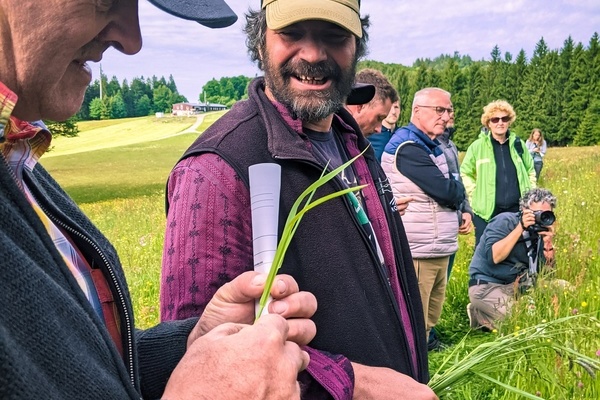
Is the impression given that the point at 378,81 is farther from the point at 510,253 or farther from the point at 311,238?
→ the point at 311,238

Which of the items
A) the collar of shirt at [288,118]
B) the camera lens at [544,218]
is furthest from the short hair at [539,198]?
the collar of shirt at [288,118]

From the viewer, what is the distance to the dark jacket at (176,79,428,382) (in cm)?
168

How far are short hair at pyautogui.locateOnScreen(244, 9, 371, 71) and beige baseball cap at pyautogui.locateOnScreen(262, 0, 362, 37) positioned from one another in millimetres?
109

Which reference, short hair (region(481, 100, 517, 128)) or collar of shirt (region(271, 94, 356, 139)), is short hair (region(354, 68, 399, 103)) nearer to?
short hair (region(481, 100, 517, 128))

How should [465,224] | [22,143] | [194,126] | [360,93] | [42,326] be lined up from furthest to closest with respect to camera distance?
[194,126] < [465,224] < [360,93] < [22,143] < [42,326]

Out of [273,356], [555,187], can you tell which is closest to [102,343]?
[273,356]

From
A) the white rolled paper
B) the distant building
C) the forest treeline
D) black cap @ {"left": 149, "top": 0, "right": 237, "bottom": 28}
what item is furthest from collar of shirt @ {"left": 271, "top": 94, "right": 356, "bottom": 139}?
the distant building

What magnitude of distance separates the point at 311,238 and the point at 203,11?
78 cm

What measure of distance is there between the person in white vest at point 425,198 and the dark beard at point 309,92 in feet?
7.46

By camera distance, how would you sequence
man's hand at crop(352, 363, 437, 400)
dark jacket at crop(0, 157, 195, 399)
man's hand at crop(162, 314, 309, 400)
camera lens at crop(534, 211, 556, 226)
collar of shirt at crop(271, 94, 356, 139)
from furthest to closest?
camera lens at crop(534, 211, 556, 226) → collar of shirt at crop(271, 94, 356, 139) → man's hand at crop(352, 363, 437, 400) → man's hand at crop(162, 314, 309, 400) → dark jacket at crop(0, 157, 195, 399)

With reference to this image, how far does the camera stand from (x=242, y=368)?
95 cm

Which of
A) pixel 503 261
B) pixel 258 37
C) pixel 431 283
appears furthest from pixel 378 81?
pixel 258 37

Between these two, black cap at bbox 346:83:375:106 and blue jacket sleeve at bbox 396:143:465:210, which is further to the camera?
blue jacket sleeve at bbox 396:143:465:210

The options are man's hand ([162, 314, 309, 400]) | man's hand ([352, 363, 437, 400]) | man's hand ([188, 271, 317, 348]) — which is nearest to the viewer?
man's hand ([162, 314, 309, 400])
